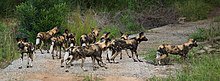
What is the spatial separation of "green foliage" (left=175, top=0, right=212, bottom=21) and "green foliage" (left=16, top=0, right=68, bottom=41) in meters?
6.10

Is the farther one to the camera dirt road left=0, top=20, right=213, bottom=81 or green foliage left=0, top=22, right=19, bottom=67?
green foliage left=0, top=22, right=19, bottom=67

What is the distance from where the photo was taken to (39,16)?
13.4 meters

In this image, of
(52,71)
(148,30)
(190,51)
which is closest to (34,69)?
(52,71)

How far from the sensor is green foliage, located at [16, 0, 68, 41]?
1310cm

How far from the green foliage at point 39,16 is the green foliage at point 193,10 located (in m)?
6.10

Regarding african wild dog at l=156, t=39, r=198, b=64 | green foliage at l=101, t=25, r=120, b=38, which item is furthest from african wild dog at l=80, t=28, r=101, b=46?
green foliage at l=101, t=25, r=120, b=38

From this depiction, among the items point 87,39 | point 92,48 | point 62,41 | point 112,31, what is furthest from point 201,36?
point 92,48

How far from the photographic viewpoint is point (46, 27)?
1311 centimetres

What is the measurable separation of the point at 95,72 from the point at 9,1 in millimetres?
10283

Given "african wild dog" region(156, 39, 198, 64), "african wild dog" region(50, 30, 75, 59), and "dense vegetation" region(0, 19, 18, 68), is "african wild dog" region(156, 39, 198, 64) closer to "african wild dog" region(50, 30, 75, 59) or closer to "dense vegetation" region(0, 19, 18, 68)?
"african wild dog" region(50, 30, 75, 59)

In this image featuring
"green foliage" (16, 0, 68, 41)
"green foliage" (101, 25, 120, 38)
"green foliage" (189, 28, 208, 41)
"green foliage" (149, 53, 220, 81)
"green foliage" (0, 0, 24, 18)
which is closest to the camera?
"green foliage" (149, 53, 220, 81)

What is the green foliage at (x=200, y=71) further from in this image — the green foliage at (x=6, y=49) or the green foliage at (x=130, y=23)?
the green foliage at (x=130, y=23)

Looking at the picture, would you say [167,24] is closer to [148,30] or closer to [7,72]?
[148,30]

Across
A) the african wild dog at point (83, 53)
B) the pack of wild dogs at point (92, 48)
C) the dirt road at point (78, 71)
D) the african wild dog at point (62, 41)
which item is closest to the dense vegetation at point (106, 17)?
the pack of wild dogs at point (92, 48)
